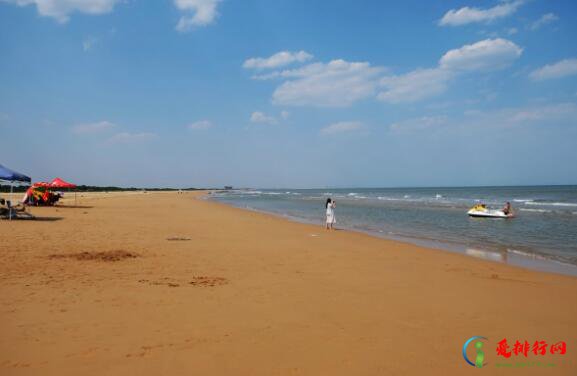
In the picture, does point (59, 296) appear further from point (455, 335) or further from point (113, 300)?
point (455, 335)

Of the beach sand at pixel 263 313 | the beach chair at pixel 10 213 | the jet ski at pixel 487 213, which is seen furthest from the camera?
the jet ski at pixel 487 213

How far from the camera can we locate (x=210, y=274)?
26.5 ft

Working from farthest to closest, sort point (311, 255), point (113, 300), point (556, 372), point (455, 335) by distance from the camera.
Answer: point (311, 255), point (113, 300), point (455, 335), point (556, 372)

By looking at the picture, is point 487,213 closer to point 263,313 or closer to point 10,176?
point 263,313

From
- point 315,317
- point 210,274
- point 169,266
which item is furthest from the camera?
point 169,266

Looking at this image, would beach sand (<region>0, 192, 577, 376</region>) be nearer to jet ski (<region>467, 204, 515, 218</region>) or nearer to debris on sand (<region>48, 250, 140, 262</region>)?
debris on sand (<region>48, 250, 140, 262</region>)

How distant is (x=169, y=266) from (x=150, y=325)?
12.8ft

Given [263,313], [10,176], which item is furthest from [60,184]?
[263,313]

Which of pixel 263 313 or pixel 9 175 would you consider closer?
pixel 263 313

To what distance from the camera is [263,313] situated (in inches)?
219

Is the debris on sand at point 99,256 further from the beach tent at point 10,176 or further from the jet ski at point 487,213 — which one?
the jet ski at point 487,213

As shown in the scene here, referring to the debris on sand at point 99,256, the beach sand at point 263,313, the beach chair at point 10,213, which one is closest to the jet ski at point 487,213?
the beach sand at point 263,313

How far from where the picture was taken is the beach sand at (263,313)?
405 centimetres

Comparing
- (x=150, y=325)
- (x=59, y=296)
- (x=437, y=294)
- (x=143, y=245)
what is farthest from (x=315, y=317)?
(x=143, y=245)
